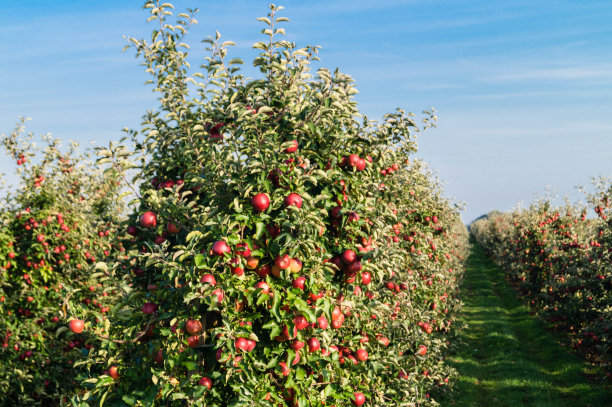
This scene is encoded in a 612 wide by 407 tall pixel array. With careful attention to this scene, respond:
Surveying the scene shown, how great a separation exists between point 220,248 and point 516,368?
1173 cm

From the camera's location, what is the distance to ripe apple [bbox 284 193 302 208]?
12.3ft

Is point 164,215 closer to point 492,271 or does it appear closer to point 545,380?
point 545,380

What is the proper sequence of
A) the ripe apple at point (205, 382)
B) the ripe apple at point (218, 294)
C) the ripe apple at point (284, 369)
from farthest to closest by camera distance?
the ripe apple at point (284, 369), the ripe apple at point (205, 382), the ripe apple at point (218, 294)

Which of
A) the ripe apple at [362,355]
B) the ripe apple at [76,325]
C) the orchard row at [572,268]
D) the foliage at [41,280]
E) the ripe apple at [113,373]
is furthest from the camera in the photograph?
the orchard row at [572,268]

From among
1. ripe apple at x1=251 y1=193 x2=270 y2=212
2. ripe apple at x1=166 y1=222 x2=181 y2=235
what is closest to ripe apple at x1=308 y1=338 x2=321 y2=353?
ripe apple at x1=251 y1=193 x2=270 y2=212

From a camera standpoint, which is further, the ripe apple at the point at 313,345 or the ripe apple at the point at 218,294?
the ripe apple at the point at 313,345

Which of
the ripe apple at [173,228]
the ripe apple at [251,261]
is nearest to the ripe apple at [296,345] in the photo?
the ripe apple at [251,261]

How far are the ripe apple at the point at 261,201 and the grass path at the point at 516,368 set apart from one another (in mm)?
7984

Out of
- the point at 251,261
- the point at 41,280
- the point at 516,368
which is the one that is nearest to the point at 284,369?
the point at 251,261

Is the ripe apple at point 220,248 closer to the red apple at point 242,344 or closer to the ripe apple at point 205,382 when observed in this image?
the red apple at point 242,344

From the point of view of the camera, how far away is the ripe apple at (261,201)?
3723 mm

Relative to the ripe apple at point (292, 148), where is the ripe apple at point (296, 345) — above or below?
below

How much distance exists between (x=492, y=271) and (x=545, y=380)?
79.0 ft

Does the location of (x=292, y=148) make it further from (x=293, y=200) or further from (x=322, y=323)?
(x=322, y=323)
